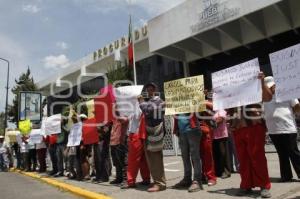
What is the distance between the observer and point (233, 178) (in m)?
7.78

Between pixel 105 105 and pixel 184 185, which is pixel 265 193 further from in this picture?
pixel 105 105

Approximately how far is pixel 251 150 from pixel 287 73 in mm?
1228

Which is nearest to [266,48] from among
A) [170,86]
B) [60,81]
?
[170,86]

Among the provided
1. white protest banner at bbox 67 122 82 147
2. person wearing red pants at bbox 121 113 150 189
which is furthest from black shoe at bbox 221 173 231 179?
white protest banner at bbox 67 122 82 147

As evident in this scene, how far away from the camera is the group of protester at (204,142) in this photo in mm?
5941

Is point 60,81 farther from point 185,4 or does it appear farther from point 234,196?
point 234,196

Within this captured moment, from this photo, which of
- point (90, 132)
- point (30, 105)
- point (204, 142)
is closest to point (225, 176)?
point (204, 142)

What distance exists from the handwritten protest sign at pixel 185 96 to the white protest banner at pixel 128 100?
0.82 m

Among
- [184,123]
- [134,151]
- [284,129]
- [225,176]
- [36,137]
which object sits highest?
[36,137]

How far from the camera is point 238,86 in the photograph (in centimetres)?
602

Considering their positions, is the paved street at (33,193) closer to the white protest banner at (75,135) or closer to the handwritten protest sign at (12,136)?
the white protest banner at (75,135)

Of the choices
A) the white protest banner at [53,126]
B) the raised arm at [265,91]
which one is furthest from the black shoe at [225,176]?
the white protest banner at [53,126]

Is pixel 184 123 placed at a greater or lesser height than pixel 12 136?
lesser

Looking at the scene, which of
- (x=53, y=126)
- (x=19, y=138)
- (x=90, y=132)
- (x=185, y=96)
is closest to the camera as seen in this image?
(x=185, y=96)
